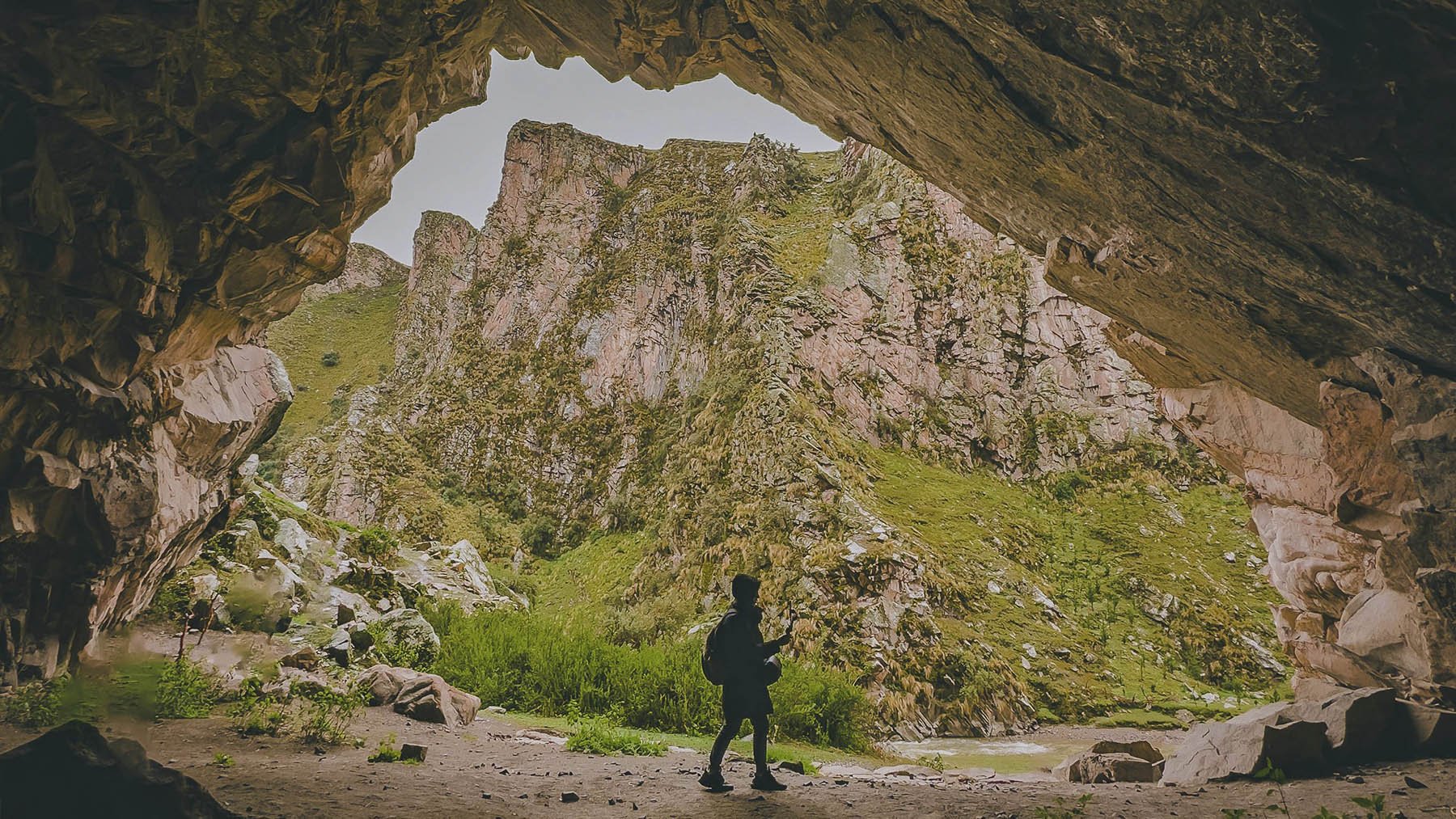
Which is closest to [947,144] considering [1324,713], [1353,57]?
[1353,57]

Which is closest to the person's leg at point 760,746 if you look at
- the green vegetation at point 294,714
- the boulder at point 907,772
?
the boulder at point 907,772

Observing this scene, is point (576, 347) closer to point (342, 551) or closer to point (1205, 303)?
point (342, 551)

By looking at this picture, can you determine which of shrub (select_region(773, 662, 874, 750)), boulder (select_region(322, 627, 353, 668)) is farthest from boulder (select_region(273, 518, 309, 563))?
shrub (select_region(773, 662, 874, 750))

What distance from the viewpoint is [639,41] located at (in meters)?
10.7

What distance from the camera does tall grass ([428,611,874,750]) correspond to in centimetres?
1349

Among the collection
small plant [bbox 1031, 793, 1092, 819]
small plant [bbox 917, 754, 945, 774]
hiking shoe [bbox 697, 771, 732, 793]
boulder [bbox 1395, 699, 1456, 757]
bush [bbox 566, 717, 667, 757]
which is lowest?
small plant [bbox 917, 754, 945, 774]

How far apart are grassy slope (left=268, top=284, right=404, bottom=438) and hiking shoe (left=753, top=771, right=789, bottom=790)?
6075cm

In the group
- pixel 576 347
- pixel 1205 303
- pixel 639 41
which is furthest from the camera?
pixel 576 347

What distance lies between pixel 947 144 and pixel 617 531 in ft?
90.1

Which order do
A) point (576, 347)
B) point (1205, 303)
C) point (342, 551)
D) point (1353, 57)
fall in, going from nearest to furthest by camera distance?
1. point (1353, 57)
2. point (1205, 303)
3. point (342, 551)
4. point (576, 347)

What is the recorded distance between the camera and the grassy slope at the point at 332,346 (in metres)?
64.4

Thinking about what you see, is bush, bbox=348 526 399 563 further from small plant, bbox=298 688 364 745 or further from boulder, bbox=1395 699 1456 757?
boulder, bbox=1395 699 1456 757

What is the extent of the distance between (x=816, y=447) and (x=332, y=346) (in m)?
72.6

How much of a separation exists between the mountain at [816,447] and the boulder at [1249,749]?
336 inches
